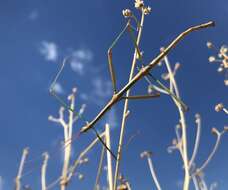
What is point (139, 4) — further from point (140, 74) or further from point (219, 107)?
point (219, 107)

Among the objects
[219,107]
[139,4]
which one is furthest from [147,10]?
[219,107]

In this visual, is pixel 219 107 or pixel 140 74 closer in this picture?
pixel 140 74

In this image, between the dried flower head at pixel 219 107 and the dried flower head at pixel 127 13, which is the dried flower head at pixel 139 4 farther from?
the dried flower head at pixel 219 107

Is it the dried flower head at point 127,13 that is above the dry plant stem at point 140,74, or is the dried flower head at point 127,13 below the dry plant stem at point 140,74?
above

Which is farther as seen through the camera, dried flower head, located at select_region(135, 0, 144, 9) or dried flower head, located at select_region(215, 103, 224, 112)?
dried flower head, located at select_region(215, 103, 224, 112)

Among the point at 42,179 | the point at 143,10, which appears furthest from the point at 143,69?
the point at 42,179

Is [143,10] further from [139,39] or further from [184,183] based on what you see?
[184,183]

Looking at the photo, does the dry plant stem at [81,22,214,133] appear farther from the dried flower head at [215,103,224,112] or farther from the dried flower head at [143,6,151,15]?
the dried flower head at [215,103,224,112]

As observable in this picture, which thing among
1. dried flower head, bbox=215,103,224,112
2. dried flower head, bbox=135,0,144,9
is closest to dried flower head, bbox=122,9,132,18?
dried flower head, bbox=135,0,144,9

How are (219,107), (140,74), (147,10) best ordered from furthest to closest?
1. (219,107)
2. (147,10)
3. (140,74)

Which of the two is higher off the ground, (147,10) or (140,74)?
(147,10)

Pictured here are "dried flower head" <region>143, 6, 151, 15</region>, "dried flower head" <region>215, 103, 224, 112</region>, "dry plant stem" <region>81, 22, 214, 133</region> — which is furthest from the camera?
"dried flower head" <region>215, 103, 224, 112</region>

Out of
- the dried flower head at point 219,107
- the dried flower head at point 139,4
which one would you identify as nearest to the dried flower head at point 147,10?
the dried flower head at point 139,4
